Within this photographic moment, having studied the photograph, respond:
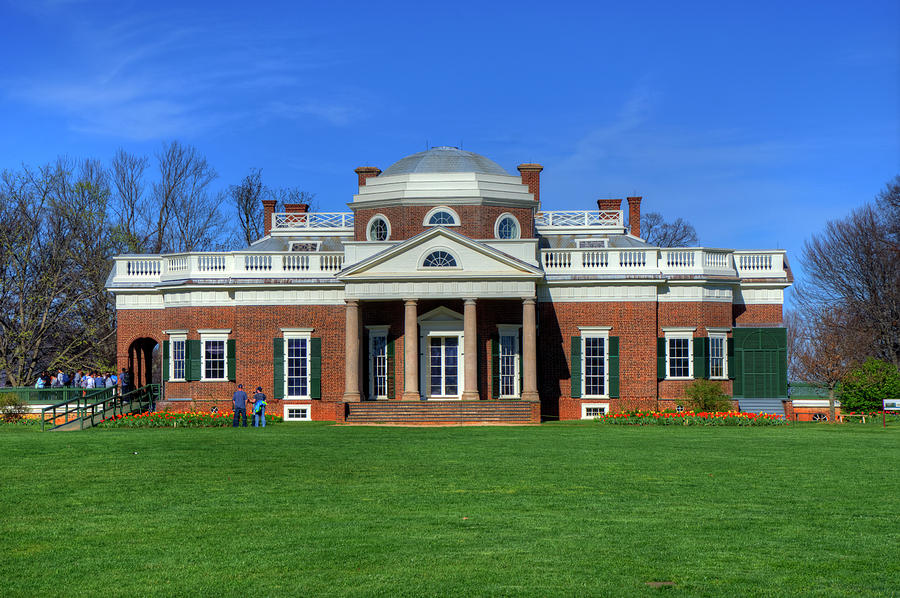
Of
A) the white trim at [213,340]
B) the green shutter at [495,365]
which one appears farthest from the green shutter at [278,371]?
the green shutter at [495,365]

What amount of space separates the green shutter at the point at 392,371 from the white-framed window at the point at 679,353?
1041 centimetres

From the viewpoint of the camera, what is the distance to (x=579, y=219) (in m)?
46.8

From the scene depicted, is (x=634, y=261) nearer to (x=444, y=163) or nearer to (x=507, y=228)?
(x=507, y=228)

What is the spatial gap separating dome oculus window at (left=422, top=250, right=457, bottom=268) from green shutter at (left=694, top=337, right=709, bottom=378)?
32.8 ft

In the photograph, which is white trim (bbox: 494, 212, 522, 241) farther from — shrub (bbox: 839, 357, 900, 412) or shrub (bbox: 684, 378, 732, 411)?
shrub (bbox: 839, 357, 900, 412)

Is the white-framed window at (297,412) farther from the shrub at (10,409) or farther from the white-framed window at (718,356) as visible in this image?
the white-framed window at (718,356)

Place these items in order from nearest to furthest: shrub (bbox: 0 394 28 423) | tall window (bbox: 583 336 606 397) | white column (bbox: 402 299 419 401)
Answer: white column (bbox: 402 299 419 401) → shrub (bbox: 0 394 28 423) → tall window (bbox: 583 336 606 397)

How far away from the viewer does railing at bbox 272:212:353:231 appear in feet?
152

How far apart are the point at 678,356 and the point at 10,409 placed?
25.1 m

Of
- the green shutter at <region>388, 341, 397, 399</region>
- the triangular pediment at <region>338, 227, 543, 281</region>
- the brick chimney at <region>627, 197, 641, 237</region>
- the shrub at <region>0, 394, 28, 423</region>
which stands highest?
the brick chimney at <region>627, 197, 641, 237</region>

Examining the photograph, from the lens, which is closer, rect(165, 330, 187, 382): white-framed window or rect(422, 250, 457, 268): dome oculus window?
rect(422, 250, 457, 268): dome oculus window

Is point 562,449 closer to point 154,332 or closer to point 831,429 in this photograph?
point 831,429

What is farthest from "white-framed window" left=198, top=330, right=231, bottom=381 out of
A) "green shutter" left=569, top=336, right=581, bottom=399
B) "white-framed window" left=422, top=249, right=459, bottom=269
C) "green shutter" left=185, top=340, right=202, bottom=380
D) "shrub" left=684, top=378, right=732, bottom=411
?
"shrub" left=684, top=378, right=732, bottom=411

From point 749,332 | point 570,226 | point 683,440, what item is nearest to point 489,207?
point 570,226
